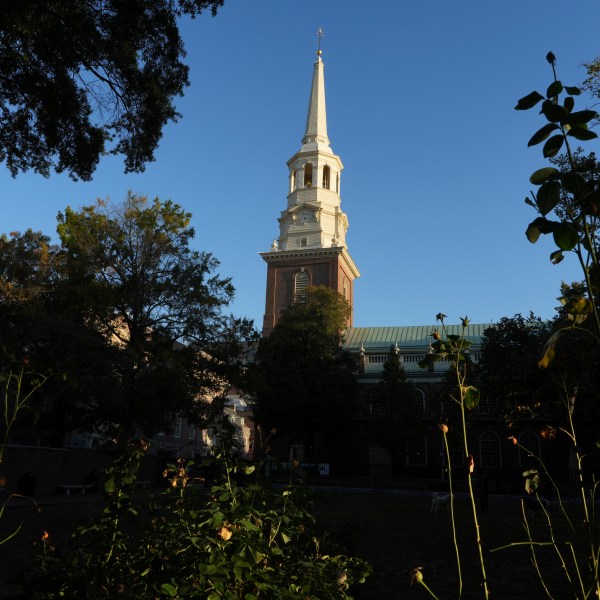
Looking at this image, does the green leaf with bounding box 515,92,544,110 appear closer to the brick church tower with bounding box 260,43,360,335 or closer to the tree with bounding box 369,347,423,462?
the tree with bounding box 369,347,423,462

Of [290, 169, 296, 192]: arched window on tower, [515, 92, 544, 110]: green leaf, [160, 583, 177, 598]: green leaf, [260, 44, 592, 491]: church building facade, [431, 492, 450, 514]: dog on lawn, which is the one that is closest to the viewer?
[515, 92, 544, 110]: green leaf

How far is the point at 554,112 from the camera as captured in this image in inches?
77.0

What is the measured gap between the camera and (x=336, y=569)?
3654 mm

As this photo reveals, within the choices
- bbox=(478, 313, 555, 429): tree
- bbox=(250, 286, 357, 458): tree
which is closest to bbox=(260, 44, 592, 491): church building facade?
bbox=(250, 286, 357, 458): tree

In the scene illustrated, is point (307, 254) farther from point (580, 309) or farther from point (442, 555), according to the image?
point (580, 309)

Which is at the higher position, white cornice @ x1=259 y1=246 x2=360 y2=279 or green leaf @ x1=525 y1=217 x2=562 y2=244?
white cornice @ x1=259 y1=246 x2=360 y2=279

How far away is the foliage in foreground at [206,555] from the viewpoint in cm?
306

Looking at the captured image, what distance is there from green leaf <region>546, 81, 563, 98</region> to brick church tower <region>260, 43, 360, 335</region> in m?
54.1

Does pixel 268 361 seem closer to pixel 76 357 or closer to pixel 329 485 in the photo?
pixel 329 485

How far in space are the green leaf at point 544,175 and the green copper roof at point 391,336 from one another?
5735cm

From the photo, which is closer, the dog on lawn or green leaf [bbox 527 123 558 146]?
green leaf [bbox 527 123 558 146]

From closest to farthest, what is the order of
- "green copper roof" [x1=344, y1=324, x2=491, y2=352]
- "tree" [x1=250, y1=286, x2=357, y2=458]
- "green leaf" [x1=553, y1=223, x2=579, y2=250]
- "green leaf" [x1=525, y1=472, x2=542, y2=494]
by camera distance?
"green leaf" [x1=553, y1=223, x2=579, y2=250] → "green leaf" [x1=525, y1=472, x2=542, y2=494] → "tree" [x1=250, y1=286, x2=357, y2=458] → "green copper roof" [x1=344, y1=324, x2=491, y2=352]

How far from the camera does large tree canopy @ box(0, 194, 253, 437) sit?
24.0m

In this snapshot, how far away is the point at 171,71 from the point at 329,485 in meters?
29.3
